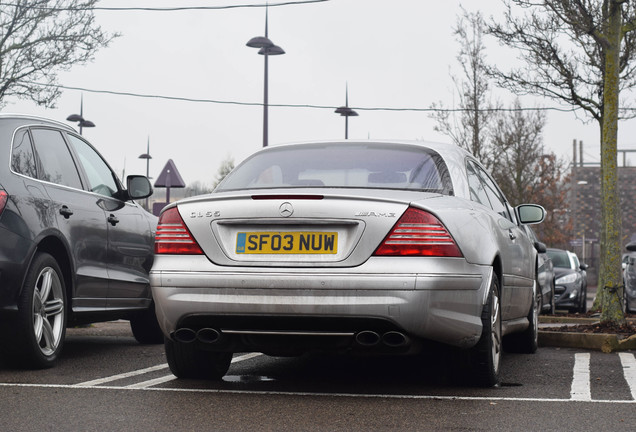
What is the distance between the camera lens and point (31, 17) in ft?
82.8

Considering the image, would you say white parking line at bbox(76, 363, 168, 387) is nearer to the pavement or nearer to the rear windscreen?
the rear windscreen

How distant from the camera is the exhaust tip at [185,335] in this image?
574cm

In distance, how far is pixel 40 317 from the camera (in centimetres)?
683

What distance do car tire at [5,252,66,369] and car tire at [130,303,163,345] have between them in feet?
6.12

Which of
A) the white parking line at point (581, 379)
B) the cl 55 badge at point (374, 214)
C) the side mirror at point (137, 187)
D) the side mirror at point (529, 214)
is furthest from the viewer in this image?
the side mirror at point (529, 214)

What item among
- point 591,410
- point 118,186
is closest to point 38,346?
point 118,186

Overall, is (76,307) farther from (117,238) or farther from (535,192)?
(535,192)

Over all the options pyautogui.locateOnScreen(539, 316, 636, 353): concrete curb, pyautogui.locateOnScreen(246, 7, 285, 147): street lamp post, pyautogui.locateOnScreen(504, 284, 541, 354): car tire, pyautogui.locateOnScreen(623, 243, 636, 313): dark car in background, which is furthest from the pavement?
pyautogui.locateOnScreen(246, 7, 285, 147): street lamp post

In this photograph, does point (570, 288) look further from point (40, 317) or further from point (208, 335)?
point (208, 335)

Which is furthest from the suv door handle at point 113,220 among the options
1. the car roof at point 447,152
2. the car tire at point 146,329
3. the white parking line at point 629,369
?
the white parking line at point 629,369

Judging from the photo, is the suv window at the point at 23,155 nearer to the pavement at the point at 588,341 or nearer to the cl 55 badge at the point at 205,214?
the cl 55 badge at the point at 205,214

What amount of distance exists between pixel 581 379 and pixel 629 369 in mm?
796

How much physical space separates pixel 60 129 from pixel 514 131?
33.8 meters

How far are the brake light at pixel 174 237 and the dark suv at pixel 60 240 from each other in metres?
1.09
